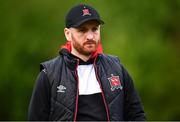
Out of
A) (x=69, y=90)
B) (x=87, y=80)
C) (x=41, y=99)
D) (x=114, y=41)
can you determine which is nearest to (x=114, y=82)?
(x=87, y=80)

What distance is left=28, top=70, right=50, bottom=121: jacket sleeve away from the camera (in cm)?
455

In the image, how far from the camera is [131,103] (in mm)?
4727

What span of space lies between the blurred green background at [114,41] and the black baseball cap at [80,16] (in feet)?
18.4

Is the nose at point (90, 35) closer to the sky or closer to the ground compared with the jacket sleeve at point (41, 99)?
closer to the sky

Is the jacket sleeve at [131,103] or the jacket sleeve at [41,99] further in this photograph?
the jacket sleeve at [131,103]

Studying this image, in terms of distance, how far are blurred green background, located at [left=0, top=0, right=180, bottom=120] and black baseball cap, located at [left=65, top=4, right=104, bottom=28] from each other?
18.4 ft

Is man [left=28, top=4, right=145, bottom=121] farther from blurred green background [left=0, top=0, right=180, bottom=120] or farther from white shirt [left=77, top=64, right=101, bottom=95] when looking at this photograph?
blurred green background [left=0, top=0, right=180, bottom=120]

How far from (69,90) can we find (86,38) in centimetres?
34

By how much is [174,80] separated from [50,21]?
2.11m

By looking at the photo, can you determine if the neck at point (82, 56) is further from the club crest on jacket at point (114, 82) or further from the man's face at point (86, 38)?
the club crest on jacket at point (114, 82)

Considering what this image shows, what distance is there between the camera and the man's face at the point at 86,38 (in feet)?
14.9

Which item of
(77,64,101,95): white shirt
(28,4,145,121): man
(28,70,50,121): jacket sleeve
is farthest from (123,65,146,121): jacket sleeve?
(28,70,50,121): jacket sleeve

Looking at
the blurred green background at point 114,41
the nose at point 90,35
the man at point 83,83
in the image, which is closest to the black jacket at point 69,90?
the man at point 83,83

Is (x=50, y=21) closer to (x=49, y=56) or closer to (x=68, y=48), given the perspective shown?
(x=49, y=56)
